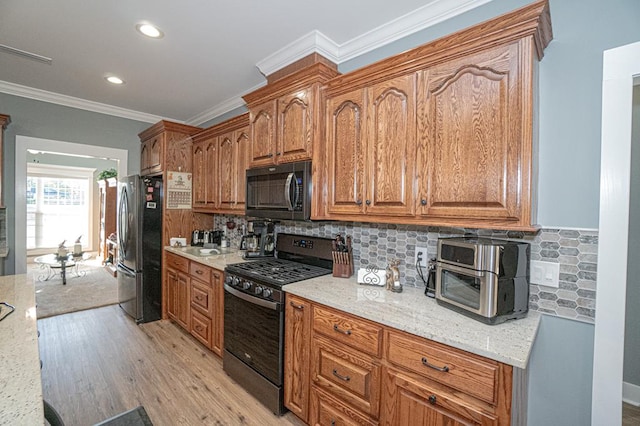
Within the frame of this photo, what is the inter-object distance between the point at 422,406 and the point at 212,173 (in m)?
3.07

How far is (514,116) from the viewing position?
1.33 meters

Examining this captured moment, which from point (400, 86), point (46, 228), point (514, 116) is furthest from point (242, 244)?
point (46, 228)

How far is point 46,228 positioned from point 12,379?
8.93 meters

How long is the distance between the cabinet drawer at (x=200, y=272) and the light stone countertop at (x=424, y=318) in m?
1.18

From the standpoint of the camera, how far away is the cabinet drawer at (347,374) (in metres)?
1.48

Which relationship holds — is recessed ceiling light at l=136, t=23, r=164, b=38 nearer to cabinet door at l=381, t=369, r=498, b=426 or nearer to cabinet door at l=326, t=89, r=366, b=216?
cabinet door at l=326, t=89, r=366, b=216

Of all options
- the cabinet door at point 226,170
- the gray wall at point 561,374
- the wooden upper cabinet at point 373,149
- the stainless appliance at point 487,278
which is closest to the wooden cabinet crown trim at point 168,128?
the cabinet door at point 226,170

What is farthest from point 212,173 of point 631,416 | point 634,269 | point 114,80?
point 631,416

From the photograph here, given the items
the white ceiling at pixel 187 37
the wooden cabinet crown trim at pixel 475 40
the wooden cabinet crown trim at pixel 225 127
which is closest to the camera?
the wooden cabinet crown trim at pixel 475 40

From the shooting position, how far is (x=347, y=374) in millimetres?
1587

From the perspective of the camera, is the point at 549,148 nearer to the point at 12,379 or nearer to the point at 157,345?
the point at 12,379

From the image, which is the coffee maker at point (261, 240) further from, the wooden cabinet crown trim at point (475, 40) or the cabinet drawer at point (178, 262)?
the wooden cabinet crown trim at point (475, 40)

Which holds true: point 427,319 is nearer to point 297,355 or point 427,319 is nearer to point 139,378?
point 297,355

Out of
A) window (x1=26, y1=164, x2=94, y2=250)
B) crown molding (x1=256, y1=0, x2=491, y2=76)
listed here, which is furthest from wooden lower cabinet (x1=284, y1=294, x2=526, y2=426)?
window (x1=26, y1=164, x2=94, y2=250)
